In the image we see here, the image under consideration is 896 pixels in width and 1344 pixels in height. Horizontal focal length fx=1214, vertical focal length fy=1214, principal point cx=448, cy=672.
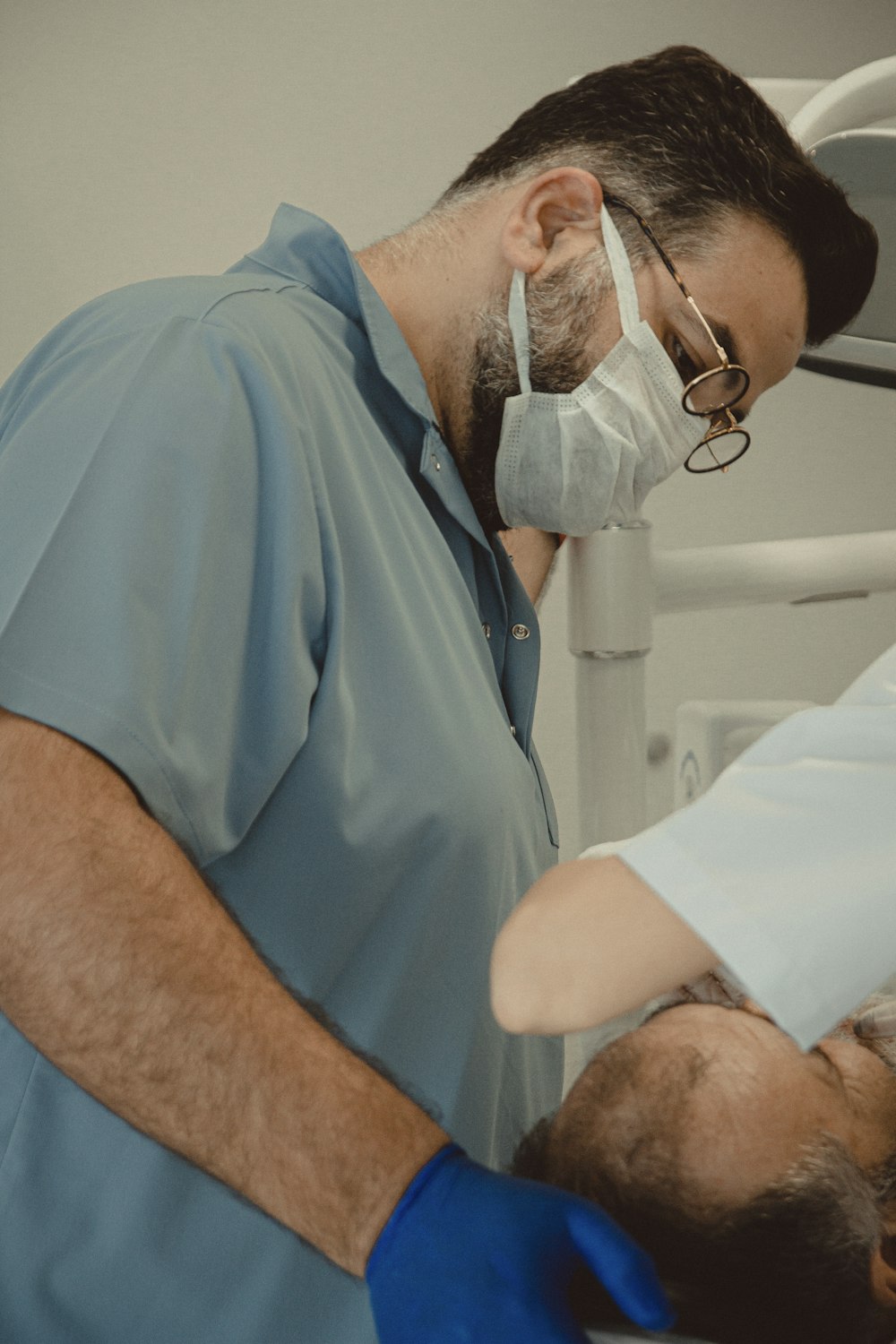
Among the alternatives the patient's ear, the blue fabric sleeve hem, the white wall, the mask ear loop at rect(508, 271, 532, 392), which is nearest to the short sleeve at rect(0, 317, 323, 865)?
the blue fabric sleeve hem

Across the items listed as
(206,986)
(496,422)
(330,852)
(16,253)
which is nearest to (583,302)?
(496,422)

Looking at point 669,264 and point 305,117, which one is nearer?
point 669,264

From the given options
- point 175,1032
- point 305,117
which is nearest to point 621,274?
point 175,1032

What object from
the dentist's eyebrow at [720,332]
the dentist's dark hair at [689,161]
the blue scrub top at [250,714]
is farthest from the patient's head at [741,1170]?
the dentist's dark hair at [689,161]

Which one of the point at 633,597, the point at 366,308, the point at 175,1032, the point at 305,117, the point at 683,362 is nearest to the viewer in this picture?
the point at 175,1032

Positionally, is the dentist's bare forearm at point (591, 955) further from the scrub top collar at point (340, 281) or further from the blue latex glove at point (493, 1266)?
the scrub top collar at point (340, 281)

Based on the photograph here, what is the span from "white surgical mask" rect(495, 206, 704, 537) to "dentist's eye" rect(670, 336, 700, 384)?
0.03 m

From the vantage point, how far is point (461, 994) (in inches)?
42.1

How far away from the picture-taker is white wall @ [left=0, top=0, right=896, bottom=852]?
2.36 meters

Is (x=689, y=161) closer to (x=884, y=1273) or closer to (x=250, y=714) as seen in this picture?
(x=250, y=714)

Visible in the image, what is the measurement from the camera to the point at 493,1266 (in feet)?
2.22

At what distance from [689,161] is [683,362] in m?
0.20

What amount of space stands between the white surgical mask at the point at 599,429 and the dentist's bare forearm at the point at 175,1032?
25.8 inches

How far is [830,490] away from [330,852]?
2109mm
